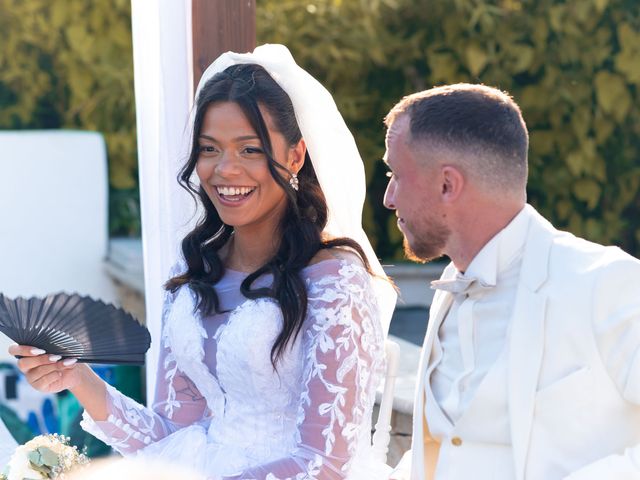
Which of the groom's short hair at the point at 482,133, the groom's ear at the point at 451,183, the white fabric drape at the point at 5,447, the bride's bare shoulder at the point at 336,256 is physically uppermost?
the groom's short hair at the point at 482,133

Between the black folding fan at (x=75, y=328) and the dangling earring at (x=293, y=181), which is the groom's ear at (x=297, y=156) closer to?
the dangling earring at (x=293, y=181)

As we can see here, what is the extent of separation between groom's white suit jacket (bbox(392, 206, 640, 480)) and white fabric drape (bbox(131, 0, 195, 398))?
4.82 feet

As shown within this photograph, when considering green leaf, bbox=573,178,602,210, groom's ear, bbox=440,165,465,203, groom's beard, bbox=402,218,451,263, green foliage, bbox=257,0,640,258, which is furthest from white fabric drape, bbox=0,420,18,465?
green leaf, bbox=573,178,602,210

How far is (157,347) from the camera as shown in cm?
359

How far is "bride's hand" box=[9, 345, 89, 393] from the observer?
9.02 ft

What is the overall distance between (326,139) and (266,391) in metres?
0.66

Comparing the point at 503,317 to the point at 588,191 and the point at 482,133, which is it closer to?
the point at 482,133

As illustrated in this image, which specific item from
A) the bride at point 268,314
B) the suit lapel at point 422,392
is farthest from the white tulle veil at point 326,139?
the suit lapel at point 422,392

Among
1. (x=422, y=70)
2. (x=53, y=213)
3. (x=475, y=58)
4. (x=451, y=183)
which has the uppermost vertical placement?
(x=451, y=183)

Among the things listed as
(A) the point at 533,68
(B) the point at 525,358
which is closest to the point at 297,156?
(B) the point at 525,358

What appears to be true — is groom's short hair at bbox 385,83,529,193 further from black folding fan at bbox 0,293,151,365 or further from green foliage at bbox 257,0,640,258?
green foliage at bbox 257,0,640,258

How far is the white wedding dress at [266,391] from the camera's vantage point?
9.19ft

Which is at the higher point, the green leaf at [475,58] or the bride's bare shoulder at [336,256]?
the green leaf at [475,58]

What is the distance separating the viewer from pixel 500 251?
2242 millimetres
